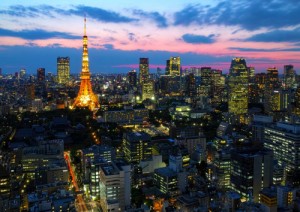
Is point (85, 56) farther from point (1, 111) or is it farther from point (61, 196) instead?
point (61, 196)

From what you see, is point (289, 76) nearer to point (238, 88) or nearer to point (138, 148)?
point (238, 88)

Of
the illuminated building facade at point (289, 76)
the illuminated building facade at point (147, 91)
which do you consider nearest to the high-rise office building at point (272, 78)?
the illuminated building facade at point (289, 76)

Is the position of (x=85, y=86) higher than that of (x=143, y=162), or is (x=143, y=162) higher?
(x=85, y=86)

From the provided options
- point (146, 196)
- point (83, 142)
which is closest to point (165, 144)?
point (83, 142)

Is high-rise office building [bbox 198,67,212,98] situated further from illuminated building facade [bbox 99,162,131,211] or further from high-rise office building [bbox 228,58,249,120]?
illuminated building facade [bbox 99,162,131,211]

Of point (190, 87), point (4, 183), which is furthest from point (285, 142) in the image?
point (190, 87)

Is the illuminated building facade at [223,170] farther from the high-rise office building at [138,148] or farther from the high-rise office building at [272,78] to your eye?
the high-rise office building at [272,78]
